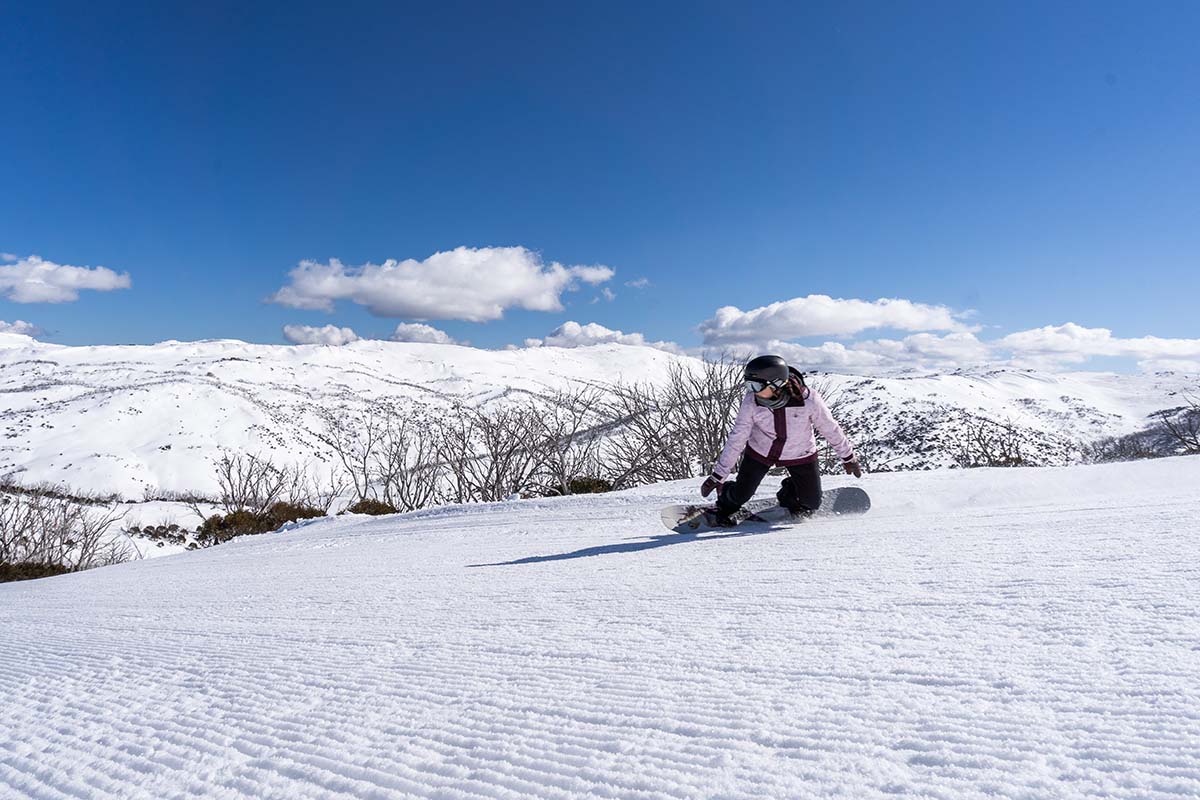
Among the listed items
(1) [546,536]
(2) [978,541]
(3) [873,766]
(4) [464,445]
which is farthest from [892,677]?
(4) [464,445]

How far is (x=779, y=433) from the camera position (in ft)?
15.0

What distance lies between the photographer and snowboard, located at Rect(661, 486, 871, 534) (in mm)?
4828

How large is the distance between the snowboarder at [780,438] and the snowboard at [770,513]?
15cm

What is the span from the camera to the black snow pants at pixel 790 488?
15.2 feet

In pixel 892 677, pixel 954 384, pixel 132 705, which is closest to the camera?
pixel 892 677

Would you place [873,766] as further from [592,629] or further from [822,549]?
[822,549]

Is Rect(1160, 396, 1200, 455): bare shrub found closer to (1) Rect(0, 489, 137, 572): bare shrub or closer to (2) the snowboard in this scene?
(2) the snowboard

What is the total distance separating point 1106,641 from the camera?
1.59 m

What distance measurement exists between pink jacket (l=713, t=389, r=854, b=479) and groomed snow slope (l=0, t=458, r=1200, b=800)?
82cm

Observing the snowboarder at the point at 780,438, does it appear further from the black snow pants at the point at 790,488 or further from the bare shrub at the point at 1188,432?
the bare shrub at the point at 1188,432

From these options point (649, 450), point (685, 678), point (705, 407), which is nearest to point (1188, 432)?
point (705, 407)

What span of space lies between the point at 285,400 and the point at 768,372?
94.8 m

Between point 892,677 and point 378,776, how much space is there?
3.81 feet

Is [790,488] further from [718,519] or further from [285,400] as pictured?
[285,400]
